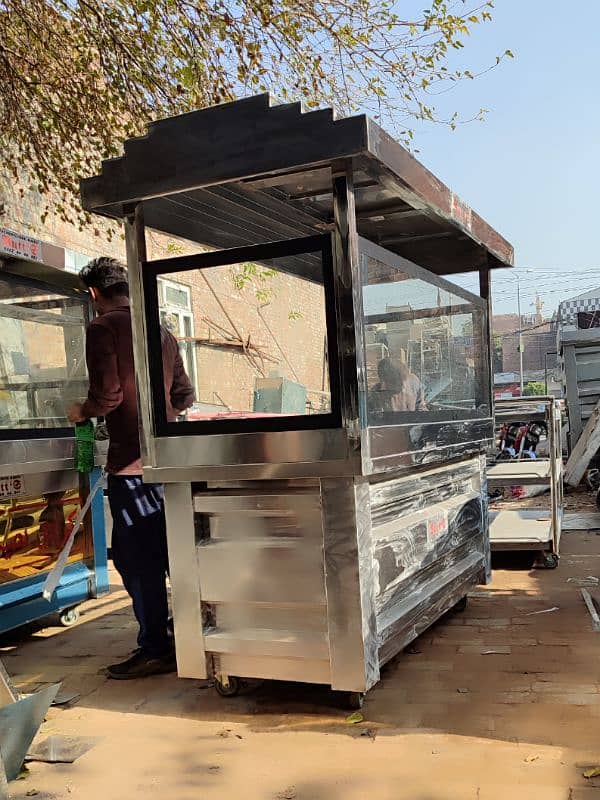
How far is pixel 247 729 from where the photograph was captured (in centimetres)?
283

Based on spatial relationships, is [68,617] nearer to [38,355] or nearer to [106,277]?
[38,355]

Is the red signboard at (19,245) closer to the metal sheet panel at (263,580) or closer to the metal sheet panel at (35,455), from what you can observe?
the metal sheet panel at (35,455)

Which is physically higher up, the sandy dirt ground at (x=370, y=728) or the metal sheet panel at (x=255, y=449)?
the metal sheet panel at (x=255, y=449)

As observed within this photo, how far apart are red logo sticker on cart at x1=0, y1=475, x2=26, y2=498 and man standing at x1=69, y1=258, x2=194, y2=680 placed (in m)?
0.73

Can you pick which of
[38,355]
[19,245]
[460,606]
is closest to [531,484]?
[460,606]

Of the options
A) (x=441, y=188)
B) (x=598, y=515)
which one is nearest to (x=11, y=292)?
(x=441, y=188)

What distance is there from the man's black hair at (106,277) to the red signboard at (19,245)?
60 cm

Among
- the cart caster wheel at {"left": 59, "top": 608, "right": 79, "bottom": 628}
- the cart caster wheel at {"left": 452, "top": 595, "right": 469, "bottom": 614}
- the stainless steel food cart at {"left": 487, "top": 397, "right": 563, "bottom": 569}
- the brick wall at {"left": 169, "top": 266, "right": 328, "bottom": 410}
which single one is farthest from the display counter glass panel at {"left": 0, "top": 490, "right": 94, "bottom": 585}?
the stainless steel food cart at {"left": 487, "top": 397, "right": 563, "bottom": 569}

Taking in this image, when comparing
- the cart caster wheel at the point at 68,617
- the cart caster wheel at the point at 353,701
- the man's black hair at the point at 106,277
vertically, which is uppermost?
the man's black hair at the point at 106,277

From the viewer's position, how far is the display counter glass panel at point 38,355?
14.4 ft

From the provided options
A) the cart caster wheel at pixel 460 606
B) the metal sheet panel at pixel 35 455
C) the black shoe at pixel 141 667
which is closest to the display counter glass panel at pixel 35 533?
the metal sheet panel at pixel 35 455

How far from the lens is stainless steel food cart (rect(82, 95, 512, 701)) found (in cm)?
276

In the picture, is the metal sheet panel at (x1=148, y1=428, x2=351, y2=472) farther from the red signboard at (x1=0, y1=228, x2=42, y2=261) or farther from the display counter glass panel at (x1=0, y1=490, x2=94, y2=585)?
the red signboard at (x1=0, y1=228, x2=42, y2=261)

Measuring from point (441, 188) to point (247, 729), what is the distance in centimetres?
244
